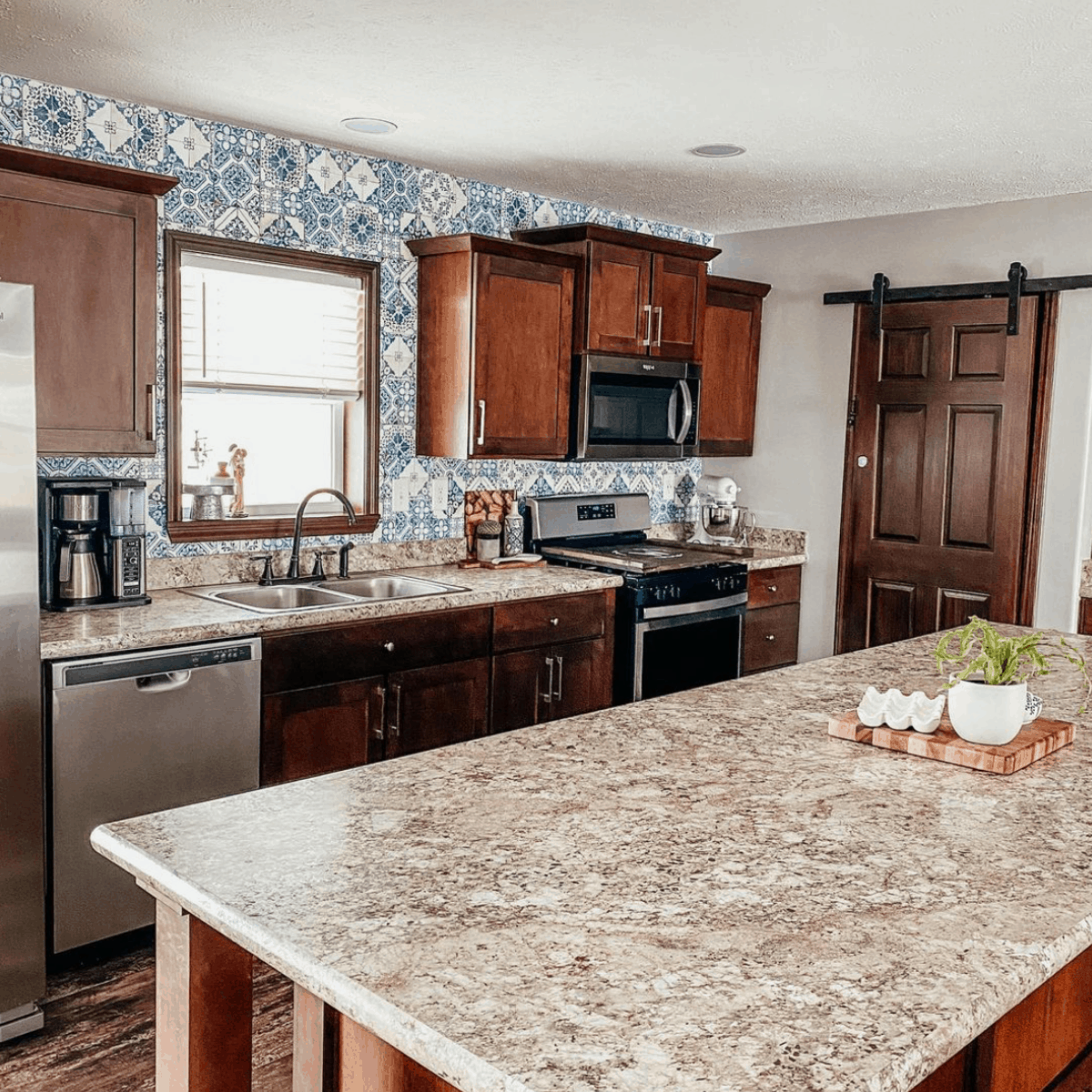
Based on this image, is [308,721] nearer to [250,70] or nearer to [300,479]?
[300,479]

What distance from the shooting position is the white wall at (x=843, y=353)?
4.55 meters

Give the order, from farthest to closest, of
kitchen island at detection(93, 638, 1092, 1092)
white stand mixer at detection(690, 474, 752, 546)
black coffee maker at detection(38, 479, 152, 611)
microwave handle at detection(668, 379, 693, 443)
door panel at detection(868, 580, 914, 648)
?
white stand mixer at detection(690, 474, 752, 546), door panel at detection(868, 580, 914, 648), microwave handle at detection(668, 379, 693, 443), black coffee maker at detection(38, 479, 152, 611), kitchen island at detection(93, 638, 1092, 1092)

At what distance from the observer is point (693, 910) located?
4.42 feet

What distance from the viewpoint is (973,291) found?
4.74 m

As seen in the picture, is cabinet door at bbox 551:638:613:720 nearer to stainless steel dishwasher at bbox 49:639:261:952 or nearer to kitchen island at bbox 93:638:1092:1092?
stainless steel dishwasher at bbox 49:639:261:952

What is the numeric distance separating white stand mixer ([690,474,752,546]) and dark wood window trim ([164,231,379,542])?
1836 mm

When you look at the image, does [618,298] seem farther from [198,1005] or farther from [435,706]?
[198,1005]

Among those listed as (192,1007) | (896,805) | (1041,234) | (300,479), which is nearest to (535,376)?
(300,479)

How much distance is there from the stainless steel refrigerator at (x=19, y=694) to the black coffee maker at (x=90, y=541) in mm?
649

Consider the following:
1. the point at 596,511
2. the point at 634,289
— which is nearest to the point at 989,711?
the point at 634,289

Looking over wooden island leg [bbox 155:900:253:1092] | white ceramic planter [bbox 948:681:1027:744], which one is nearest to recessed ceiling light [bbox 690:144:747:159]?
white ceramic planter [bbox 948:681:1027:744]

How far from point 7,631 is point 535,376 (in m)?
2.38

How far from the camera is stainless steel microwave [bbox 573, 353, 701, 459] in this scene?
15.2 ft

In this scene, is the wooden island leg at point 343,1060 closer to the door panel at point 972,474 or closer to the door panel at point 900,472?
the door panel at point 972,474
